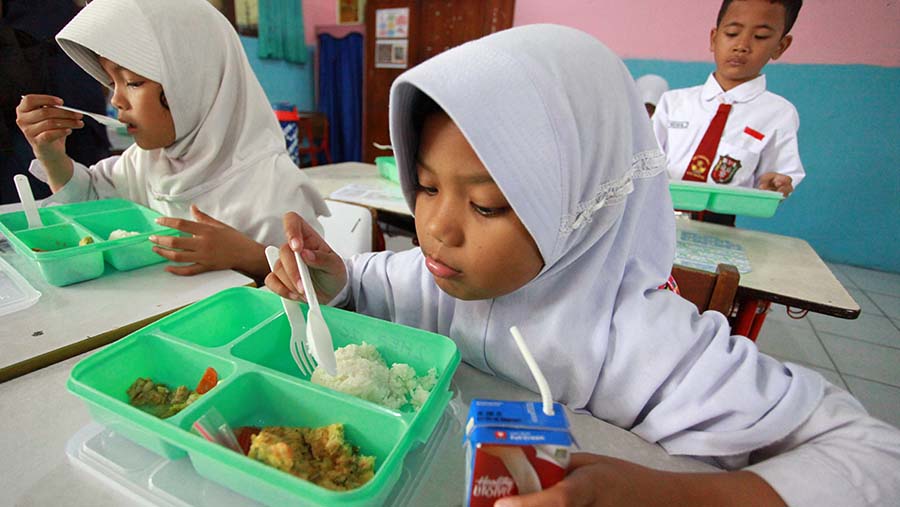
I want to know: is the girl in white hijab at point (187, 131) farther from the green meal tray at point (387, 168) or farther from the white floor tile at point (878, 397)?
the white floor tile at point (878, 397)

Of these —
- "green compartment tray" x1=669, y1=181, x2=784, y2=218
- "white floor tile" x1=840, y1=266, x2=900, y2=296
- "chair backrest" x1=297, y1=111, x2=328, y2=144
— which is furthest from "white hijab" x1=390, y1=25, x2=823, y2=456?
"chair backrest" x1=297, y1=111, x2=328, y2=144

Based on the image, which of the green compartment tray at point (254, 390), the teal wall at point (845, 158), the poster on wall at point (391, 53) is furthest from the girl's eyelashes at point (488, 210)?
the poster on wall at point (391, 53)

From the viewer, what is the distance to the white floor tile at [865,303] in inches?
110

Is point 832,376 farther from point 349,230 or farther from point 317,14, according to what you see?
point 317,14

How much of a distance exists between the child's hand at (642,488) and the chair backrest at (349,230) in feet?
3.92

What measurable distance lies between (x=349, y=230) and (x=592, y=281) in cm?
111

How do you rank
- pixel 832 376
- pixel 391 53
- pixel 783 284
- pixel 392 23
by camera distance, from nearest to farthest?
pixel 783 284, pixel 832 376, pixel 392 23, pixel 391 53

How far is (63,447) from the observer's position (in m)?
0.50

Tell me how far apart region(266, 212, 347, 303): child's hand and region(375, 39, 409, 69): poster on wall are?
4.43m

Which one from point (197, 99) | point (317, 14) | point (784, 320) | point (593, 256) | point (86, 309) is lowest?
point (784, 320)

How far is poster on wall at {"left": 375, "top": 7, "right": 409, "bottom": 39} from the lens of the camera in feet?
15.1

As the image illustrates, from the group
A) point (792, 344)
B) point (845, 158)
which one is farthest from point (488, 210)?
point (845, 158)

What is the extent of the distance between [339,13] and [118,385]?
18.8 feet

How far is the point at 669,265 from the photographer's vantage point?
2.35 feet
